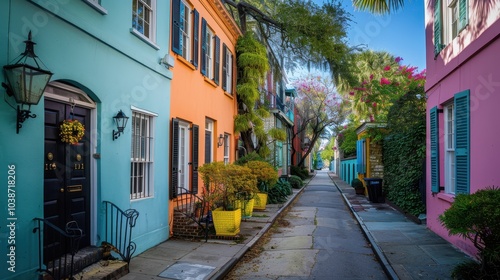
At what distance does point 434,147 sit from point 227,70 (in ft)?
24.5

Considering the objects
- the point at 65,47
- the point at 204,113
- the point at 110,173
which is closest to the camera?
the point at 65,47

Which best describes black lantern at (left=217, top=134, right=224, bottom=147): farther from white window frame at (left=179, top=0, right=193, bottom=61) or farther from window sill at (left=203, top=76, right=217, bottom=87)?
white window frame at (left=179, top=0, right=193, bottom=61)

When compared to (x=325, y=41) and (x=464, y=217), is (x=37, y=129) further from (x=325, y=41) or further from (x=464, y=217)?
(x=325, y=41)

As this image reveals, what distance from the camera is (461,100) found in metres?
7.64

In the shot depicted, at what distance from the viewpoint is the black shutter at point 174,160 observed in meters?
8.84

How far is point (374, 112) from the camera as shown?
74.2 ft

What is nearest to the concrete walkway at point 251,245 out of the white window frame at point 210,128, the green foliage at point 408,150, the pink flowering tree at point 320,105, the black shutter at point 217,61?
the green foliage at point 408,150

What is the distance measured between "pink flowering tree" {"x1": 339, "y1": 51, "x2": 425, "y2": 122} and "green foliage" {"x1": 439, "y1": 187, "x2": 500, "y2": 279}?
1218cm

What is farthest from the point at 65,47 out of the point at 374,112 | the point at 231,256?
the point at 374,112

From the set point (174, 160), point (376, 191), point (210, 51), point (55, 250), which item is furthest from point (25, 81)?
point (376, 191)

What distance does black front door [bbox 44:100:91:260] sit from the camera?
16.9ft

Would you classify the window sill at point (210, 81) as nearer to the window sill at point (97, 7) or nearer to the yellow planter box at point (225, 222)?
the yellow planter box at point (225, 222)

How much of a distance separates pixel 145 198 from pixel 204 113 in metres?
4.01

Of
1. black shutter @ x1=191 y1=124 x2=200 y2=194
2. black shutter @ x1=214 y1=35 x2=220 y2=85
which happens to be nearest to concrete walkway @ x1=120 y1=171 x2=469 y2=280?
black shutter @ x1=191 y1=124 x2=200 y2=194
